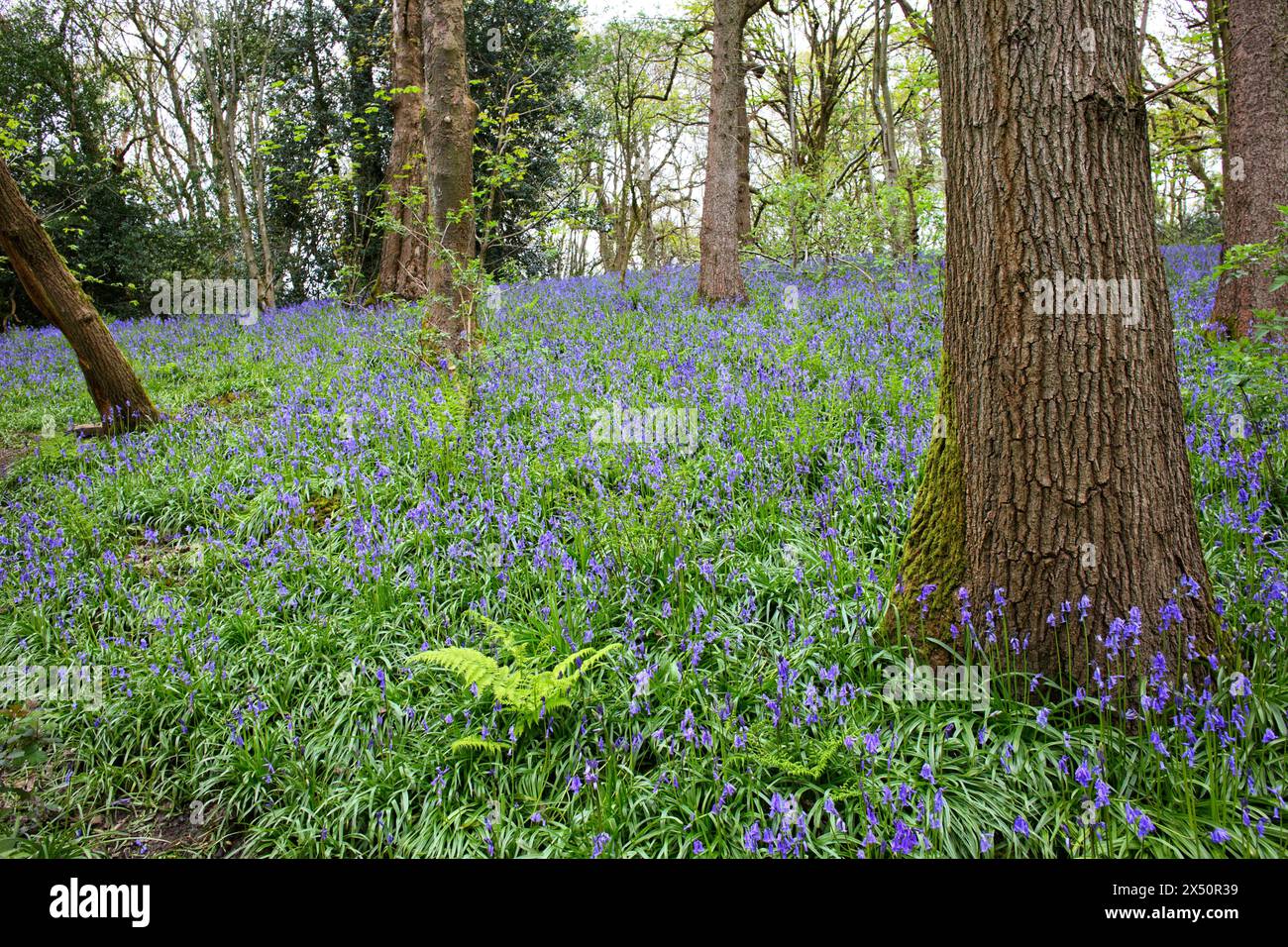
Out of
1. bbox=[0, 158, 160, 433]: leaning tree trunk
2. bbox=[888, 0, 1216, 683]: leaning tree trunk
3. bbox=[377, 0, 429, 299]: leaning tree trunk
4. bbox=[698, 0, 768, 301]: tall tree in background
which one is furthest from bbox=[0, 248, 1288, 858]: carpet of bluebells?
bbox=[377, 0, 429, 299]: leaning tree trunk

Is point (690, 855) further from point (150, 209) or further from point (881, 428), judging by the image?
point (150, 209)

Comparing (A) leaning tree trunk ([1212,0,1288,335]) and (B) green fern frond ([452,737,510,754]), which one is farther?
(A) leaning tree trunk ([1212,0,1288,335])

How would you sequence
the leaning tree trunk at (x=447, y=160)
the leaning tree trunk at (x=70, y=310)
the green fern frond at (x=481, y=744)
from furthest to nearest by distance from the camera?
1. the leaning tree trunk at (x=447, y=160)
2. the leaning tree trunk at (x=70, y=310)
3. the green fern frond at (x=481, y=744)

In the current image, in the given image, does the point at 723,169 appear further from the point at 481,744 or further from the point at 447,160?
the point at 481,744

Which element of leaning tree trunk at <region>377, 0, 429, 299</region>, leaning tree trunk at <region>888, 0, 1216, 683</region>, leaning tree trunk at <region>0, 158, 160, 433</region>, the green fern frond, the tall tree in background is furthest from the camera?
leaning tree trunk at <region>377, 0, 429, 299</region>

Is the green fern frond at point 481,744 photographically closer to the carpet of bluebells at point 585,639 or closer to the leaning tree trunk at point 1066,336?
the carpet of bluebells at point 585,639

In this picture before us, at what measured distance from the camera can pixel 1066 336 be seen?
2787 mm

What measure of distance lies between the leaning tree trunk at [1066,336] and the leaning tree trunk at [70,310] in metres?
7.99

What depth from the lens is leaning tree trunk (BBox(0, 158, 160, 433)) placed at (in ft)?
22.8

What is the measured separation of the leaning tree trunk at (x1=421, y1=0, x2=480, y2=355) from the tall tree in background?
4.03m

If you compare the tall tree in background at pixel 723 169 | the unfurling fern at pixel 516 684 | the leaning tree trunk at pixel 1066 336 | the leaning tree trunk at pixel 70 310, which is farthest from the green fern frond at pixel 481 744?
the tall tree in background at pixel 723 169

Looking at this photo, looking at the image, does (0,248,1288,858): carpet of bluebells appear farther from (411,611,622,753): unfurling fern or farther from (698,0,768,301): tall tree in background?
(698,0,768,301): tall tree in background

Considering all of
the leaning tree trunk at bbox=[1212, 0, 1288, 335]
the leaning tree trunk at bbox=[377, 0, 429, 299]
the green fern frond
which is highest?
the leaning tree trunk at bbox=[377, 0, 429, 299]

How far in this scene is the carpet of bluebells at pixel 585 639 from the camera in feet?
8.69
